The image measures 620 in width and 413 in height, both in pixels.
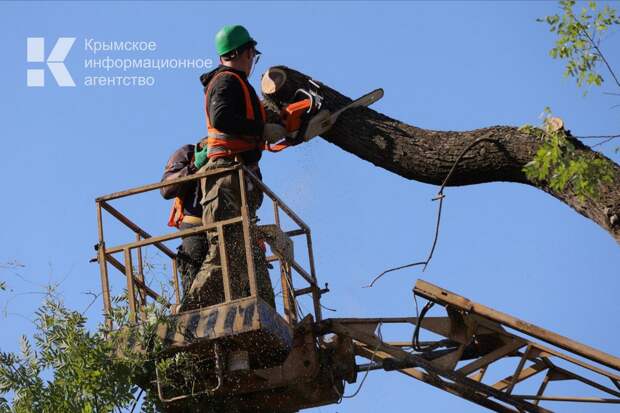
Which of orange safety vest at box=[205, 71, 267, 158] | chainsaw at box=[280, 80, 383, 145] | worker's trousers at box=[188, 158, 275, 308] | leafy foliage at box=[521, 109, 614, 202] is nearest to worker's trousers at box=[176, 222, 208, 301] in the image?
worker's trousers at box=[188, 158, 275, 308]

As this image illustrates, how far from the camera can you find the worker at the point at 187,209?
11.5 metres

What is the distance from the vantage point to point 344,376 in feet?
36.8

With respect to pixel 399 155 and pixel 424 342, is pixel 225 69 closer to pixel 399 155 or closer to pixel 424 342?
pixel 399 155

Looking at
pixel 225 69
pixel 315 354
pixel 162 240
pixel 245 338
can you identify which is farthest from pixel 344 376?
pixel 225 69

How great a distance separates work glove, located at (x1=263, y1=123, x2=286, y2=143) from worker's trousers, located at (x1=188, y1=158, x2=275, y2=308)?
410mm

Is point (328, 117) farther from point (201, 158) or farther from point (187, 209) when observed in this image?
point (187, 209)

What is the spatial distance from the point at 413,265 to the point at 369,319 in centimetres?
84

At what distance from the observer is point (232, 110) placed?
11.1m

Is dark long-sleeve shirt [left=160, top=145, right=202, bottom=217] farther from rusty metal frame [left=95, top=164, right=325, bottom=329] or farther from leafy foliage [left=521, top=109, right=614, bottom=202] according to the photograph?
leafy foliage [left=521, top=109, right=614, bottom=202]

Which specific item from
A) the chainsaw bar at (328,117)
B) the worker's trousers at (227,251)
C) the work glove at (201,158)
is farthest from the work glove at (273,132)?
the work glove at (201,158)

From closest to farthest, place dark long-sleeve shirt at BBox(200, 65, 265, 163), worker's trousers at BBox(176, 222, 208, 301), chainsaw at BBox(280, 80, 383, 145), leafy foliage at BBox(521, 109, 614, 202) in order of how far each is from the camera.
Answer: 1. leafy foliage at BBox(521, 109, 614, 202)
2. dark long-sleeve shirt at BBox(200, 65, 265, 163)
3. worker's trousers at BBox(176, 222, 208, 301)
4. chainsaw at BBox(280, 80, 383, 145)

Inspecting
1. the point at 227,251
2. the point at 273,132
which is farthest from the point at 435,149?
the point at 227,251

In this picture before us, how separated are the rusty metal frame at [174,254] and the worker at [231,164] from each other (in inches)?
6.6

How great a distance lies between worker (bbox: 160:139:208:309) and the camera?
37.7 feet
